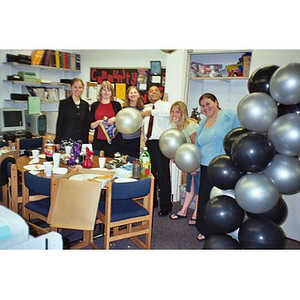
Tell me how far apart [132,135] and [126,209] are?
3.49 feet

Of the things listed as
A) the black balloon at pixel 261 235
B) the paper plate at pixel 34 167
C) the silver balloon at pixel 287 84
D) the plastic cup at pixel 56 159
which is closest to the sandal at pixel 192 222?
the black balloon at pixel 261 235

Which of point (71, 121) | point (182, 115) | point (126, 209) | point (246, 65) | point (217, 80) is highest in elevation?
point (246, 65)

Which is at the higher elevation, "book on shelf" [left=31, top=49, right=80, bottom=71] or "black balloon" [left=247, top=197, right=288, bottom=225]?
"book on shelf" [left=31, top=49, right=80, bottom=71]

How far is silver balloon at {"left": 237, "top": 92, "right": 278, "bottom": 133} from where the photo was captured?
1.79 meters

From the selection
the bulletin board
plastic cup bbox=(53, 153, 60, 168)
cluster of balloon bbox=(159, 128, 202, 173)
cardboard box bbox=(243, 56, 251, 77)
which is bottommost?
plastic cup bbox=(53, 153, 60, 168)

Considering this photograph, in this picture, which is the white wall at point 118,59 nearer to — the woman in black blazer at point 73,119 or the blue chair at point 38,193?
the woman in black blazer at point 73,119

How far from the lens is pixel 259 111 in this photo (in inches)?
70.2

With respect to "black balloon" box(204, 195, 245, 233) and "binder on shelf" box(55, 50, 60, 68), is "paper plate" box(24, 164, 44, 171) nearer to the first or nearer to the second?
"black balloon" box(204, 195, 245, 233)

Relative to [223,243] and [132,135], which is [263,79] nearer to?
[223,243]

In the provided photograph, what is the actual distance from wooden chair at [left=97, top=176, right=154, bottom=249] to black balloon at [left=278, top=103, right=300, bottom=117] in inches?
41.6

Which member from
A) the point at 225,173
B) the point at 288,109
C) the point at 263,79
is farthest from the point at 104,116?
the point at 288,109

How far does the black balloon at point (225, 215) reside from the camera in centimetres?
188

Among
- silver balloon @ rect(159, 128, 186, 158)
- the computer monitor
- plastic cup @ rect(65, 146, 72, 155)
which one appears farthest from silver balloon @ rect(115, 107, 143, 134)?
the computer monitor
